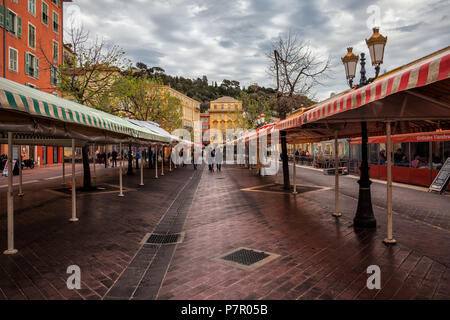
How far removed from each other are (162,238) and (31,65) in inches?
1125

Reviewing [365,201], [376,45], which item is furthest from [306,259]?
[376,45]

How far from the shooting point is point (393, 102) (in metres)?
4.58

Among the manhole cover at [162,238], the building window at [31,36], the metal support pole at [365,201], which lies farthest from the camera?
the building window at [31,36]

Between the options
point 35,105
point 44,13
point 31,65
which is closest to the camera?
point 35,105

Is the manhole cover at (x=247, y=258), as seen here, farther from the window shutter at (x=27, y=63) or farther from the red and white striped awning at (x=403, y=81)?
the window shutter at (x=27, y=63)

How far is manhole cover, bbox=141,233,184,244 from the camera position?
5.43 metres

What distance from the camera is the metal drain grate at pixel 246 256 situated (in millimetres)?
4264

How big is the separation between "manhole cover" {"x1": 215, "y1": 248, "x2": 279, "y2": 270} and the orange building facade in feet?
67.6

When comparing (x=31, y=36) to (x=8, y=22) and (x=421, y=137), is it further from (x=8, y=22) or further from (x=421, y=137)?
(x=421, y=137)

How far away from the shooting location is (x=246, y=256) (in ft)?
14.7

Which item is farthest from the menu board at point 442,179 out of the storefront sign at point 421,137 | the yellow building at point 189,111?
the yellow building at point 189,111

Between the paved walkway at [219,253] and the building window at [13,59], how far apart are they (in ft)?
69.0

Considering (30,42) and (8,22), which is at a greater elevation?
(8,22)
